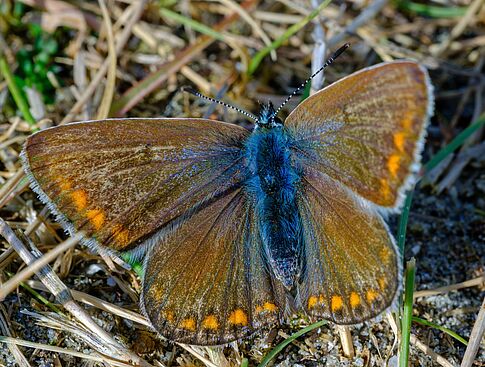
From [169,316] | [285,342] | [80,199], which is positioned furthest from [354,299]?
[80,199]

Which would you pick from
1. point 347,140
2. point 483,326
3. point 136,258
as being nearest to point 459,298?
point 483,326

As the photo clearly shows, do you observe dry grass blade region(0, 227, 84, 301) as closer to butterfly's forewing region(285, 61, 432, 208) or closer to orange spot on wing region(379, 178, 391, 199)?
butterfly's forewing region(285, 61, 432, 208)

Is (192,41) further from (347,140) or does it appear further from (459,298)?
(459,298)

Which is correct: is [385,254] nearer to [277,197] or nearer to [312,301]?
[312,301]

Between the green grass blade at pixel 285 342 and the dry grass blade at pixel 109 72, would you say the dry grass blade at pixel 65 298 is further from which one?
the dry grass blade at pixel 109 72

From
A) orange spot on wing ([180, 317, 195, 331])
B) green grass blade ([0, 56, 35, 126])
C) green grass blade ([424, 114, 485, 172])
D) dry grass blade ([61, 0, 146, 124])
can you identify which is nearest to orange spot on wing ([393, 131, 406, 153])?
green grass blade ([424, 114, 485, 172])

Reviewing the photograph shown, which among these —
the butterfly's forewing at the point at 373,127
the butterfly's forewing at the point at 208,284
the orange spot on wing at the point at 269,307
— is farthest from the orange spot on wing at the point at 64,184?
the butterfly's forewing at the point at 373,127
